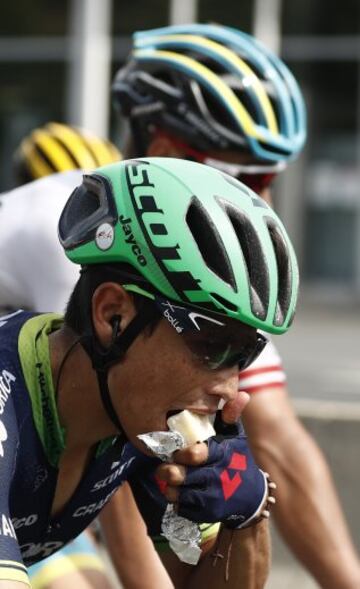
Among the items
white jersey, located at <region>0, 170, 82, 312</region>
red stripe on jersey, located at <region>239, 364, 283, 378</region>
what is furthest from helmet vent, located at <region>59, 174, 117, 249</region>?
red stripe on jersey, located at <region>239, 364, 283, 378</region>

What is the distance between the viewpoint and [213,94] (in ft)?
16.9

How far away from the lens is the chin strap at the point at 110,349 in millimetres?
3109

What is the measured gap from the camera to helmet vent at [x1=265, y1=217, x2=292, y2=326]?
3.16 m

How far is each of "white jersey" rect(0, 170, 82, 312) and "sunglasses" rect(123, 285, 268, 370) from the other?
110cm

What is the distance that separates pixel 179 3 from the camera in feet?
66.1

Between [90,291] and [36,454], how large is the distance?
0.37m

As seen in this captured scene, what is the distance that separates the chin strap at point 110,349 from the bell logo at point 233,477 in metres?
0.25

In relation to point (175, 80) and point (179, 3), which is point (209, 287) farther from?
point (179, 3)

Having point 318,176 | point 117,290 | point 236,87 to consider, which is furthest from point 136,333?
point 318,176

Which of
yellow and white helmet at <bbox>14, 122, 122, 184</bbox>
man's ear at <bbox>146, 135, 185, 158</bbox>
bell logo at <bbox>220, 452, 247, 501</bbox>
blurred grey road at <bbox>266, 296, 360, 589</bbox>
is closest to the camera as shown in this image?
bell logo at <bbox>220, 452, 247, 501</bbox>

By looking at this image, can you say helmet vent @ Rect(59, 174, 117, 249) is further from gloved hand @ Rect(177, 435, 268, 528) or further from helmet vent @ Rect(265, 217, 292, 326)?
gloved hand @ Rect(177, 435, 268, 528)

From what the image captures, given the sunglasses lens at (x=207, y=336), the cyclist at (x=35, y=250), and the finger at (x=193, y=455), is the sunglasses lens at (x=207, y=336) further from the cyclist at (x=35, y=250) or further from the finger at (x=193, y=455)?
the cyclist at (x=35, y=250)

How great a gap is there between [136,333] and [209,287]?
197mm

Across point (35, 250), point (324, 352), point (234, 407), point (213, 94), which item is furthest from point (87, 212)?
point (324, 352)
